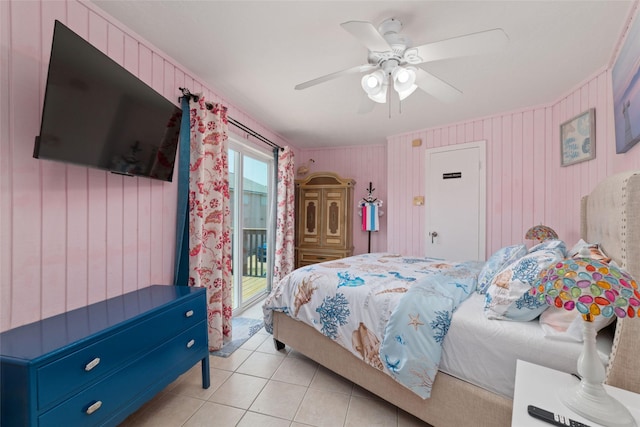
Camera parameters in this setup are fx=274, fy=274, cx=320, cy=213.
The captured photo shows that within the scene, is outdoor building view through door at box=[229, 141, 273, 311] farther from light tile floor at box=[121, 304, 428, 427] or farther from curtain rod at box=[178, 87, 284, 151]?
light tile floor at box=[121, 304, 428, 427]

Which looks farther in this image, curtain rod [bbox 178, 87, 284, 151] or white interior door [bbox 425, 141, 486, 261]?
white interior door [bbox 425, 141, 486, 261]

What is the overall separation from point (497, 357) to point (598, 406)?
17.2 inches

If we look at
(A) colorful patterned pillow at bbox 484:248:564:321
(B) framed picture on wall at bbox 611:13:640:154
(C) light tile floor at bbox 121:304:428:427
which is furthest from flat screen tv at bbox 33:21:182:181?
(B) framed picture on wall at bbox 611:13:640:154

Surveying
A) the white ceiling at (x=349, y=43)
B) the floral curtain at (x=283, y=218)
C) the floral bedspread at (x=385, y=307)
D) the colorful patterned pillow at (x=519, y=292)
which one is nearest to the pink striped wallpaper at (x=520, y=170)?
the white ceiling at (x=349, y=43)

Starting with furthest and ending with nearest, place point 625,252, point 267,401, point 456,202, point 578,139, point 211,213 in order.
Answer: point 456,202 → point 578,139 → point 211,213 → point 267,401 → point 625,252

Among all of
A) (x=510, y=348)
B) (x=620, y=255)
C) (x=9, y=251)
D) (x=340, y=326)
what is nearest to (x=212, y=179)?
(x=9, y=251)

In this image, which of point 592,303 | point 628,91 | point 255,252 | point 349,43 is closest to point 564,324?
point 592,303

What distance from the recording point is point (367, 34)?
4.76ft

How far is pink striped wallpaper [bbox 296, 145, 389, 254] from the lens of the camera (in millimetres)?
4555

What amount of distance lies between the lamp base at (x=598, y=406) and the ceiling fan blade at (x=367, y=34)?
1.70 meters

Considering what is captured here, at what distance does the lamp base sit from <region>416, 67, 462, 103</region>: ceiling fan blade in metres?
1.64

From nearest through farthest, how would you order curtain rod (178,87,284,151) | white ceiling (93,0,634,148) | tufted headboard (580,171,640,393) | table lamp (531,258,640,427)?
table lamp (531,258,640,427) → tufted headboard (580,171,640,393) → white ceiling (93,0,634,148) → curtain rod (178,87,284,151)

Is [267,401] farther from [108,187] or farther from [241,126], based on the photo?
[241,126]

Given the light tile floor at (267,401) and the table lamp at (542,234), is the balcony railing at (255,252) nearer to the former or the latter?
the light tile floor at (267,401)
